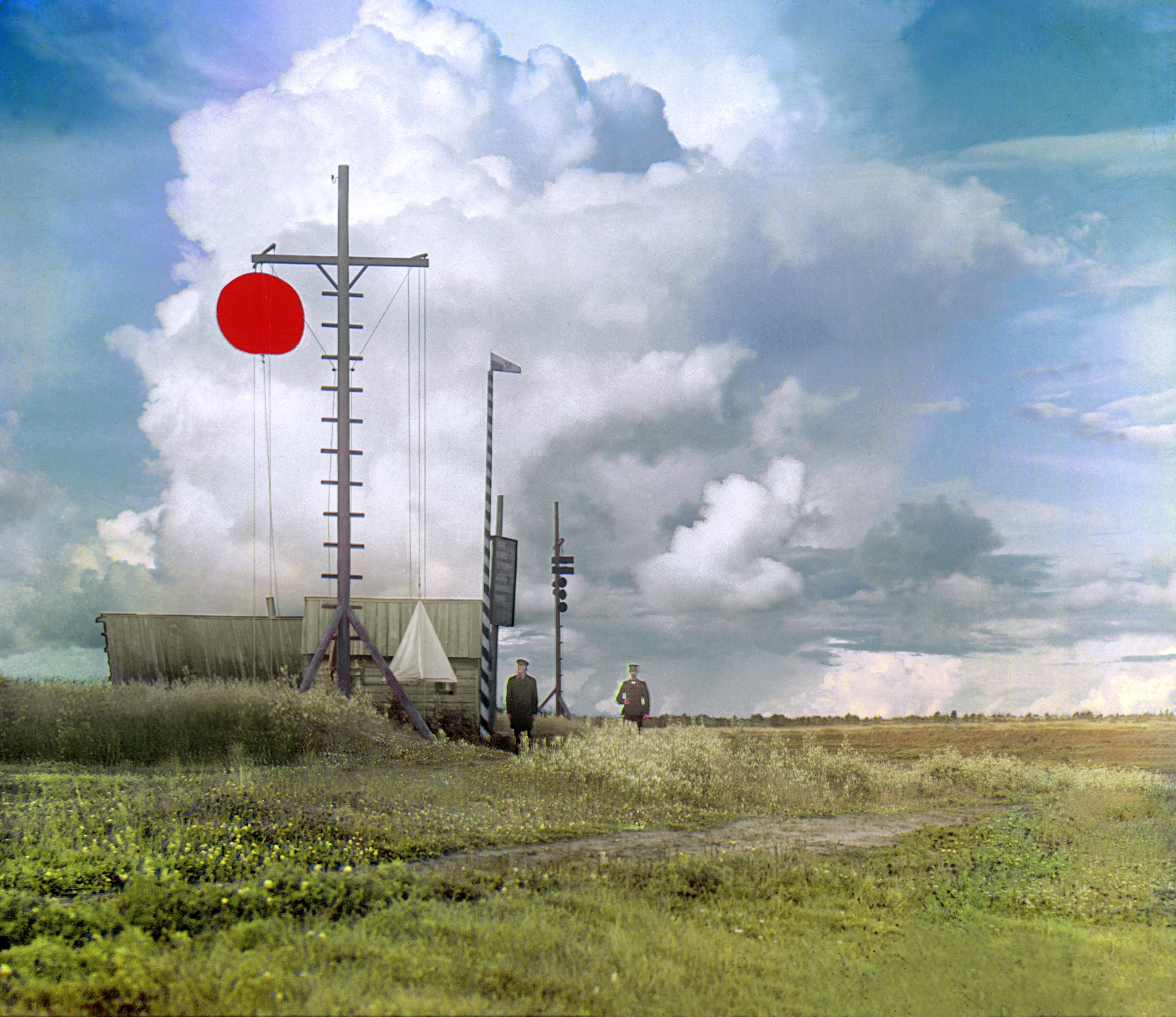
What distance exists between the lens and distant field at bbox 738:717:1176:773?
52.4 ft

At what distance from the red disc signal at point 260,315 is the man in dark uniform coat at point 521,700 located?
9232 millimetres

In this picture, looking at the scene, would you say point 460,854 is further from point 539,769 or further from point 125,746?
point 125,746

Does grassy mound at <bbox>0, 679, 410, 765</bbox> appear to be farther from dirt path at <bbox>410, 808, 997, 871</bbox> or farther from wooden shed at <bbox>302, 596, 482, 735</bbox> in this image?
dirt path at <bbox>410, 808, 997, 871</bbox>

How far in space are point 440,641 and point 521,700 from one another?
3209 millimetres

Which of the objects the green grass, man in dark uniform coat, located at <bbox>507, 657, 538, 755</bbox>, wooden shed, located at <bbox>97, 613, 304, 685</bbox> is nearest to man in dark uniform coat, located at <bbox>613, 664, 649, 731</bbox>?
man in dark uniform coat, located at <bbox>507, 657, 538, 755</bbox>

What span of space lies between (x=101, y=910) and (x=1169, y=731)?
15693 mm

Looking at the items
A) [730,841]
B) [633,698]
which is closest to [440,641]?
[633,698]

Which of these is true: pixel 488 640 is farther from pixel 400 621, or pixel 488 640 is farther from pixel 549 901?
pixel 549 901

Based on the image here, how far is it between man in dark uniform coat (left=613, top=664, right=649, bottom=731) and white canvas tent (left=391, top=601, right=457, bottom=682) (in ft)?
14.0

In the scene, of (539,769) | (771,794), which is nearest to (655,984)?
(771,794)

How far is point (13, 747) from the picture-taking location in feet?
52.4

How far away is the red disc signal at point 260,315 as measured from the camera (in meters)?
16.0

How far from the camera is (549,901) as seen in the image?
21.9 feet

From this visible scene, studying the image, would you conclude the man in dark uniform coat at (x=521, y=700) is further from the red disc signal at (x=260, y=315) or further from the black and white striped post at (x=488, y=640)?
the red disc signal at (x=260, y=315)
